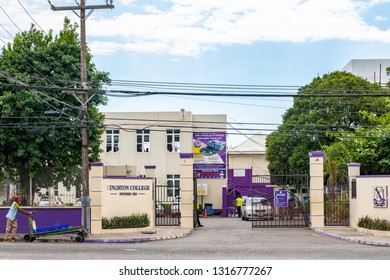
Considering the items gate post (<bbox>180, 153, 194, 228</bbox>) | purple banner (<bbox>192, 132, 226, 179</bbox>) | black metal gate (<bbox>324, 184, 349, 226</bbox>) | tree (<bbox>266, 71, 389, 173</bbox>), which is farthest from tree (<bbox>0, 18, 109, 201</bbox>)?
tree (<bbox>266, 71, 389, 173</bbox>)

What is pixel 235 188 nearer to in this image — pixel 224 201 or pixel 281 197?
pixel 224 201

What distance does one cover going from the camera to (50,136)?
118 ft

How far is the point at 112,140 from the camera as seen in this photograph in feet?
189

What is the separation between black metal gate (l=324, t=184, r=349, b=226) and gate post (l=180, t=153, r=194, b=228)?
6545 millimetres

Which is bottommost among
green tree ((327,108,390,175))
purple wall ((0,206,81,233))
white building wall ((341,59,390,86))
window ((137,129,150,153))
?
purple wall ((0,206,81,233))

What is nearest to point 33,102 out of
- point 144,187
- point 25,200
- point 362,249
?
point 25,200

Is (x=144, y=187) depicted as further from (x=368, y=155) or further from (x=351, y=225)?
(x=368, y=155)

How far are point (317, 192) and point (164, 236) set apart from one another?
8.44 meters

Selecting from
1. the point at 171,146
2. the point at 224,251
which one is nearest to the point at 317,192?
the point at 224,251

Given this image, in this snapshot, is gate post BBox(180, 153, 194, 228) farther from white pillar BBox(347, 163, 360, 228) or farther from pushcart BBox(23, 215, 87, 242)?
white pillar BBox(347, 163, 360, 228)

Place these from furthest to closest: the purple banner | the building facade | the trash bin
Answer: the building facade, the purple banner, the trash bin

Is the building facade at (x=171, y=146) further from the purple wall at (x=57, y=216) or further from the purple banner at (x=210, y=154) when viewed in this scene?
the purple wall at (x=57, y=216)

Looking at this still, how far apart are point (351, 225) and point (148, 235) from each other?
388 inches

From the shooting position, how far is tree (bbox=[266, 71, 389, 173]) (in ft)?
184
